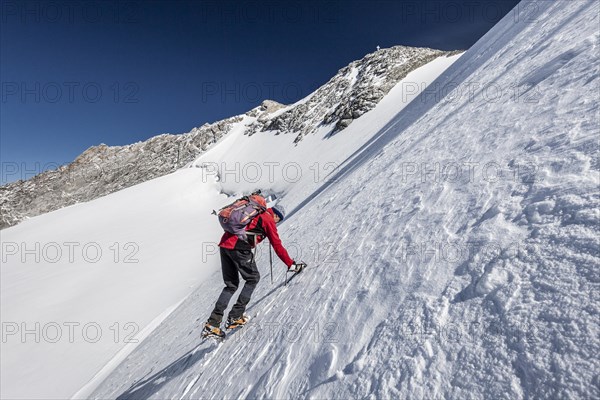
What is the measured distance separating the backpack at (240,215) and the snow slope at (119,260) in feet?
16.5

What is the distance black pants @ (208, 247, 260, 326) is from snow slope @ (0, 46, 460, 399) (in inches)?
159

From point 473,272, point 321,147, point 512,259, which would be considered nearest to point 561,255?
point 512,259

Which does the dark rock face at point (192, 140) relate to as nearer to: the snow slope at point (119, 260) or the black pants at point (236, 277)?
the snow slope at point (119, 260)

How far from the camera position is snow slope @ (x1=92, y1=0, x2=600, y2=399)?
1.95 meters

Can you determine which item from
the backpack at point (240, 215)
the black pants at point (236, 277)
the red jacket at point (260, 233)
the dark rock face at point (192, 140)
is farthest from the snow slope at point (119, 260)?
the backpack at point (240, 215)

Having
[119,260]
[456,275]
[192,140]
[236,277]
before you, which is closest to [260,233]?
[236,277]

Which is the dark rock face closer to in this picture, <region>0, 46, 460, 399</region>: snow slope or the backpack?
<region>0, 46, 460, 399</region>: snow slope

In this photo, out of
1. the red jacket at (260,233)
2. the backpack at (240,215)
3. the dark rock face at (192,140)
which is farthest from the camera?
the dark rock face at (192,140)

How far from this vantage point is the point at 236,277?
492cm

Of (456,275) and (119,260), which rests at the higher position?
(119,260)

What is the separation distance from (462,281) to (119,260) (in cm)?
2556

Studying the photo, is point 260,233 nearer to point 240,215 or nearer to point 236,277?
point 240,215

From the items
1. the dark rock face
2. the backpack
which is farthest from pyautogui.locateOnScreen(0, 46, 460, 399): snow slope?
the backpack

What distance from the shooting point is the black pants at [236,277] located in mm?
4719
